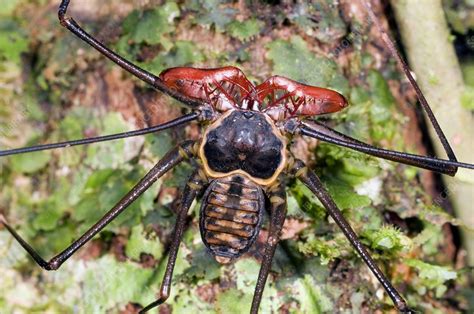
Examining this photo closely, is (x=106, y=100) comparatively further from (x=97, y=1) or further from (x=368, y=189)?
(x=368, y=189)

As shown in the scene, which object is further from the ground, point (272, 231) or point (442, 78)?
point (442, 78)

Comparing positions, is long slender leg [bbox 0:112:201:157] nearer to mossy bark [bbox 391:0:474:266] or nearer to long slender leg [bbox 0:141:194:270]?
long slender leg [bbox 0:141:194:270]

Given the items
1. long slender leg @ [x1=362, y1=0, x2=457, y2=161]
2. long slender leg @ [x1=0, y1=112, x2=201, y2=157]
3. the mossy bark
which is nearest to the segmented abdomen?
long slender leg @ [x1=0, y1=112, x2=201, y2=157]

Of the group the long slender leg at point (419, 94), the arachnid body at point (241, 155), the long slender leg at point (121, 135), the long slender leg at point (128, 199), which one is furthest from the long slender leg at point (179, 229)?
the long slender leg at point (419, 94)

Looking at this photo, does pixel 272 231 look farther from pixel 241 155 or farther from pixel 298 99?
pixel 298 99

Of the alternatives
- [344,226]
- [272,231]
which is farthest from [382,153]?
[272,231]

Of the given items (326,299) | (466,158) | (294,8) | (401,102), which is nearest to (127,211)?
(326,299)

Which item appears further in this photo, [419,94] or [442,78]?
[442,78]
